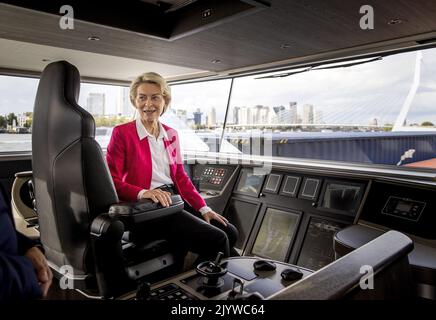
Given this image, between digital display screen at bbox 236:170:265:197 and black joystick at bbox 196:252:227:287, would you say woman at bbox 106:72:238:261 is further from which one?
digital display screen at bbox 236:170:265:197

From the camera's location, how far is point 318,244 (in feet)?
8.34

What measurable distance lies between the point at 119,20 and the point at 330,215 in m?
2.04

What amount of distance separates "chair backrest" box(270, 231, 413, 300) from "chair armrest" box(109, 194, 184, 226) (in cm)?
92

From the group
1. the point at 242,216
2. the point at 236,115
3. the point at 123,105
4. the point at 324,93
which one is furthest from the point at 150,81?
the point at 123,105

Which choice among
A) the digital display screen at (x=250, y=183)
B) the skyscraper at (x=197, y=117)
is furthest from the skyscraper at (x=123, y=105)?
the digital display screen at (x=250, y=183)

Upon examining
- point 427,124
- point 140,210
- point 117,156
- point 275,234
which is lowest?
point 275,234

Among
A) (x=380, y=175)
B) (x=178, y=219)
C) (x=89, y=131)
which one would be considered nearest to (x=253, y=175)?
(x=380, y=175)

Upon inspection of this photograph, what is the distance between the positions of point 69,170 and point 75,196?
0.37 ft

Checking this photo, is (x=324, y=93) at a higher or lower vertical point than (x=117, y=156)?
higher

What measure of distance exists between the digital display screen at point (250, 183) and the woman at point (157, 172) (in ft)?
3.18

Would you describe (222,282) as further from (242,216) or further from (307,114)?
(307,114)

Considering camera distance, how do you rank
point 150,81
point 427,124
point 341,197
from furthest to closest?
point 341,197, point 427,124, point 150,81

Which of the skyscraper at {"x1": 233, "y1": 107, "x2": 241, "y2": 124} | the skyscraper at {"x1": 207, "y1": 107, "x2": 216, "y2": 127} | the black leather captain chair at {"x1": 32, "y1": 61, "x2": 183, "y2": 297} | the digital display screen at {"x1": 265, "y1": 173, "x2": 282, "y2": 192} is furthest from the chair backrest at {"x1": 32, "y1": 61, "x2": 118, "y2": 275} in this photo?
the skyscraper at {"x1": 207, "y1": 107, "x2": 216, "y2": 127}

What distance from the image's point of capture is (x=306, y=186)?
277 centimetres
